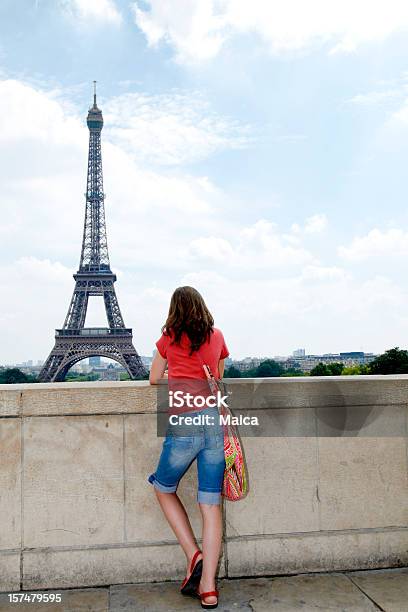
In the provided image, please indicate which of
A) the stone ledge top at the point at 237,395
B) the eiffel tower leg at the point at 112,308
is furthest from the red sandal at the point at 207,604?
the eiffel tower leg at the point at 112,308

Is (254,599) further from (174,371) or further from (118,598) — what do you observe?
(174,371)

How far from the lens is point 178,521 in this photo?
415 cm

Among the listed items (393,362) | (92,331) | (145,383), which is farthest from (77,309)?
(145,383)

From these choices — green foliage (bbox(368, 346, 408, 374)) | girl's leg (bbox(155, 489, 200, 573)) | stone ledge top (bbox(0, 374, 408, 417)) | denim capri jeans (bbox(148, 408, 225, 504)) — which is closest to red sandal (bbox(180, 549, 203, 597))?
girl's leg (bbox(155, 489, 200, 573))

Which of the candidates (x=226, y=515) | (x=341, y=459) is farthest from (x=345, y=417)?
(x=226, y=515)

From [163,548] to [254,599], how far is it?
0.77 m

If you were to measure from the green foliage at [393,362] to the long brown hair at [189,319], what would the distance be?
2135 inches

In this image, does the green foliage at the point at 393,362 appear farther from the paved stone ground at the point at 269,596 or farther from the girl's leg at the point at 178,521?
the girl's leg at the point at 178,521

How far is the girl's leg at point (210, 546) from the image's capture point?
13.1 feet

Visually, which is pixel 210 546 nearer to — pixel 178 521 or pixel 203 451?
pixel 178 521

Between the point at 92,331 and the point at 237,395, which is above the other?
the point at 92,331

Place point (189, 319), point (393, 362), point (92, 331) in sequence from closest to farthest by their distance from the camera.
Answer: point (189, 319) → point (393, 362) → point (92, 331)

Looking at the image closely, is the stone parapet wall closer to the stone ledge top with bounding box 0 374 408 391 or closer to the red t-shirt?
the stone ledge top with bounding box 0 374 408 391

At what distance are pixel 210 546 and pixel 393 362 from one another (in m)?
55.9
